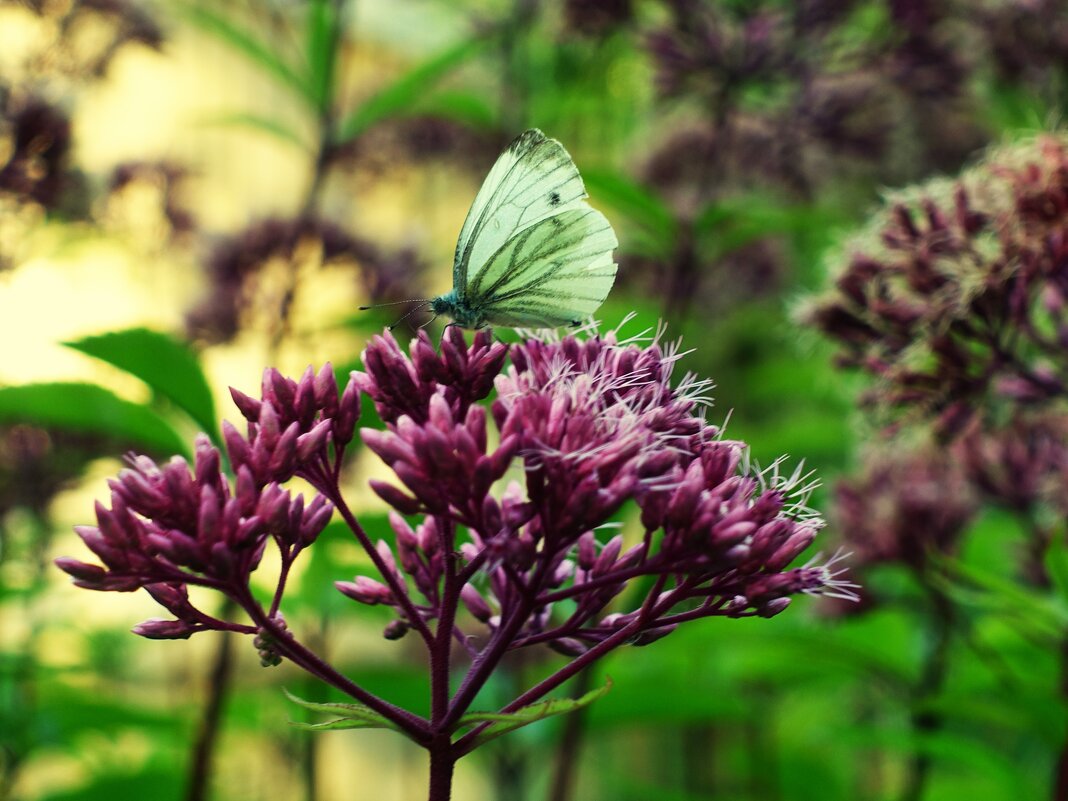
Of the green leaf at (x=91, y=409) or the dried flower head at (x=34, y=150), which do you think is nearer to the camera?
the green leaf at (x=91, y=409)

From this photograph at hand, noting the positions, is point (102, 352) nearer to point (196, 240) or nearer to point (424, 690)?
point (424, 690)

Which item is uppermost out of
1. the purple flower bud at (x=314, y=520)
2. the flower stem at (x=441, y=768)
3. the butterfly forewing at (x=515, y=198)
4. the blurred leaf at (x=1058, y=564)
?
the butterfly forewing at (x=515, y=198)

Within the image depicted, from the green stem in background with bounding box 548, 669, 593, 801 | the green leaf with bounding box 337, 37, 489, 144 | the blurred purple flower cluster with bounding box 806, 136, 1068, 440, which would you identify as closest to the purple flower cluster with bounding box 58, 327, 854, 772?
the blurred purple flower cluster with bounding box 806, 136, 1068, 440

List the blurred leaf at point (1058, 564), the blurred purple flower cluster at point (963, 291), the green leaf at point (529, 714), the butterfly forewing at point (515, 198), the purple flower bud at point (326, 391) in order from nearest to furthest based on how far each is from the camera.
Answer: the green leaf at point (529, 714), the purple flower bud at point (326, 391), the butterfly forewing at point (515, 198), the blurred leaf at point (1058, 564), the blurred purple flower cluster at point (963, 291)

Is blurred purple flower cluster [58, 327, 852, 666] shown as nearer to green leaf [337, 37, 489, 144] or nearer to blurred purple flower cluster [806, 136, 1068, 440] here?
blurred purple flower cluster [806, 136, 1068, 440]

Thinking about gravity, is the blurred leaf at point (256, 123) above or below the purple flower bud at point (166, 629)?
above

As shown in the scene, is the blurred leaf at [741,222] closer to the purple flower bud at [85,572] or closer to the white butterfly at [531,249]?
the white butterfly at [531,249]

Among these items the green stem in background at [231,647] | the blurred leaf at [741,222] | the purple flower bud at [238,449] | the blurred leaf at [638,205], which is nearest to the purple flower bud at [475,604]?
the purple flower bud at [238,449]

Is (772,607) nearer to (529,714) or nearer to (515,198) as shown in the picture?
(529,714)

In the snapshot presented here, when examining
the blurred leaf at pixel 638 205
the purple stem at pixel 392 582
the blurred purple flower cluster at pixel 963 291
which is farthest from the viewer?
the blurred leaf at pixel 638 205
